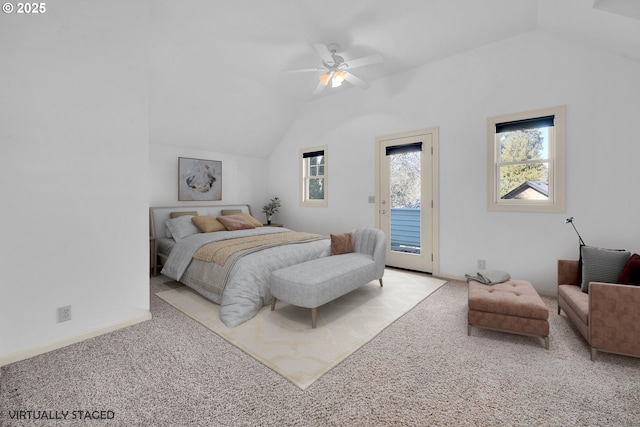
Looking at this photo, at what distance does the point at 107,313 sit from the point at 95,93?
1966mm

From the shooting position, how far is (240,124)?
5.44 metres

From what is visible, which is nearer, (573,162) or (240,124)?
(573,162)

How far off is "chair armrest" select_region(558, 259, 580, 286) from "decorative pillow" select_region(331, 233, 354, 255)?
221 centimetres

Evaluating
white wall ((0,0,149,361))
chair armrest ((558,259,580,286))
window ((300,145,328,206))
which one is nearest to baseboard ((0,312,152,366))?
white wall ((0,0,149,361))

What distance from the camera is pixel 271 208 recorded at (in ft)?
20.7

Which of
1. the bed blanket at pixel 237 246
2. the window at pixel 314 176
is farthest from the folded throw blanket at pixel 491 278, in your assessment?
the window at pixel 314 176

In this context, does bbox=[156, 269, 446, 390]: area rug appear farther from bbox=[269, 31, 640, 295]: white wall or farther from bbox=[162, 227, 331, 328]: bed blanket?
bbox=[269, 31, 640, 295]: white wall

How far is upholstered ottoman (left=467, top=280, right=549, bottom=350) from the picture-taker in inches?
87.1

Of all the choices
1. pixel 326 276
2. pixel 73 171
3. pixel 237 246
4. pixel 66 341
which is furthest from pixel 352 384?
A: pixel 73 171

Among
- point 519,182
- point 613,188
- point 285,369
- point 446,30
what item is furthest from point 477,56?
point 285,369

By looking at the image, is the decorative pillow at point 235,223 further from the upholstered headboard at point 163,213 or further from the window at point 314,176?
the window at point 314,176

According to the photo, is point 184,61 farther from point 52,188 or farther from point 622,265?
point 622,265

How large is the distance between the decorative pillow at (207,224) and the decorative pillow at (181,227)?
0.27ft

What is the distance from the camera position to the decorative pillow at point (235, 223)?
15.5ft
